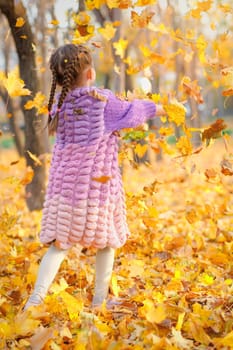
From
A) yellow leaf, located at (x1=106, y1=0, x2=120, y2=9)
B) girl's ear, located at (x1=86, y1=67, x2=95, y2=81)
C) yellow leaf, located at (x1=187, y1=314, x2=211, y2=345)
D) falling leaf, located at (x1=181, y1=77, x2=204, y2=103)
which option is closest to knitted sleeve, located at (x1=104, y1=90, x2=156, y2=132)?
girl's ear, located at (x1=86, y1=67, x2=95, y2=81)

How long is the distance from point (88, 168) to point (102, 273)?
0.60 m

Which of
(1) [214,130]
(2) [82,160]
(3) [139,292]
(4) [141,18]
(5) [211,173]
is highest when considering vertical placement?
(4) [141,18]

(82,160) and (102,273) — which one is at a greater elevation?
(82,160)

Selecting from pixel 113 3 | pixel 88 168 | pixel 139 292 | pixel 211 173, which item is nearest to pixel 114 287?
pixel 139 292

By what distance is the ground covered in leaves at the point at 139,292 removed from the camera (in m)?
2.24

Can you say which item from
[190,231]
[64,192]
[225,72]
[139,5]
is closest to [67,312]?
[64,192]

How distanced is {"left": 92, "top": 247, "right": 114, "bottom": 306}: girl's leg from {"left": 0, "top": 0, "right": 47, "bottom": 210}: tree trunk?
1756 mm

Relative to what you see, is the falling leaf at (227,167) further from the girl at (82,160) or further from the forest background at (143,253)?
the girl at (82,160)

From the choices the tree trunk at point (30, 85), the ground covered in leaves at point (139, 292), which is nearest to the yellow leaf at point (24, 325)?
the ground covered in leaves at point (139, 292)

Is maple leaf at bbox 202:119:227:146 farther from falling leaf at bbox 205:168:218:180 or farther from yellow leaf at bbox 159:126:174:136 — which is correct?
yellow leaf at bbox 159:126:174:136

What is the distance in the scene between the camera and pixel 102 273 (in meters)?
2.88

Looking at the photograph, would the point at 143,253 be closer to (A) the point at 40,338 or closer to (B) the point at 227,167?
(B) the point at 227,167

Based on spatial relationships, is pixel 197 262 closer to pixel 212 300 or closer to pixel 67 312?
pixel 212 300

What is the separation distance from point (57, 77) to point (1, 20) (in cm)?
781
